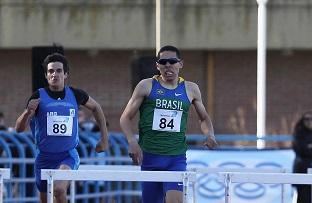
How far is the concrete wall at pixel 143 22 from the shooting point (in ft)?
89.3

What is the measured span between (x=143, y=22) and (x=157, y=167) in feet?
52.5

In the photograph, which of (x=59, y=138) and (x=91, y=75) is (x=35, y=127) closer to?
(x=59, y=138)

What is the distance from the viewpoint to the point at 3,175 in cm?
980

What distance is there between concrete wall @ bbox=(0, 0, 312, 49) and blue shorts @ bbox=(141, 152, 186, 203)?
15.5m

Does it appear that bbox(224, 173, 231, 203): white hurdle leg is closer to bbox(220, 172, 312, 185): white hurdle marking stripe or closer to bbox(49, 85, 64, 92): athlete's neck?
bbox(220, 172, 312, 185): white hurdle marking stripe

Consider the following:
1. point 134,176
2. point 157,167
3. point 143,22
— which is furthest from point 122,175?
point 143,22

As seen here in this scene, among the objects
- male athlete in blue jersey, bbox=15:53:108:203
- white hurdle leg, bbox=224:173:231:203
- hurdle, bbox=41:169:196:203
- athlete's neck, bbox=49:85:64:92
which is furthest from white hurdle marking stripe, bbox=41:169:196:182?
Answer: athlete's neck, bbox=49:85:64:92

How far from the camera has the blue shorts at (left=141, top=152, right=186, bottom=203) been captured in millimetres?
11578

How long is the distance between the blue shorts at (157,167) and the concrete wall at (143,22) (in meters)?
15.5

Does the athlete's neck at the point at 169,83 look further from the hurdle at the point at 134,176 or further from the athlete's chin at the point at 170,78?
the hurdle at the point at 134,176

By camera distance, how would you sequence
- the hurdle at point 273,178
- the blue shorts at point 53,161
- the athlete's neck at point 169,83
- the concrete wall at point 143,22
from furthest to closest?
1. the concrete wall at point 143,22
2. the blue shorts at point 53,161
3. the athlete's neck at point 169,83
4. the hurdle at point 273,178

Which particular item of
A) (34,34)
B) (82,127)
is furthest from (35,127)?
(34,34)

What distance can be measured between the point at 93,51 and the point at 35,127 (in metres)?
16.1

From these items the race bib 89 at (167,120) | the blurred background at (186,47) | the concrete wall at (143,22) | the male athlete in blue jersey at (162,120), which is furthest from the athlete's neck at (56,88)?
Result: the concrete wall at (143,22)
